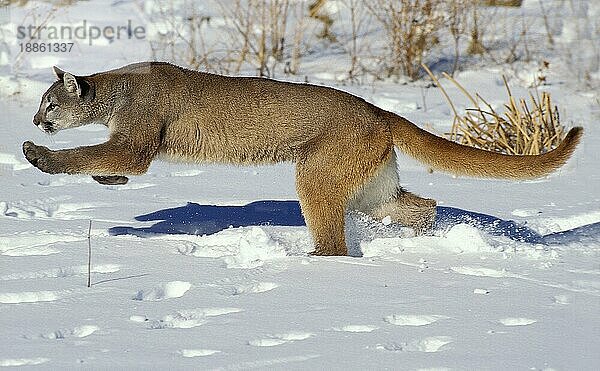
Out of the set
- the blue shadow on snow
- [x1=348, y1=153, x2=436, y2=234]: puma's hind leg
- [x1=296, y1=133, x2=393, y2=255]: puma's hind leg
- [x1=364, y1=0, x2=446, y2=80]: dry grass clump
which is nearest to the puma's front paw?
the blue shadow on snow

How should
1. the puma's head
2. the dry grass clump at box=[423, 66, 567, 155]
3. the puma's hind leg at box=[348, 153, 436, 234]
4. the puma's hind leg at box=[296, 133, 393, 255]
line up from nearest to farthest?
the puma's hind leg at box=[296, 133, 393, 255] < the puma's hind leg at box=[348, 153, 436, 234] < the puma's head < the dry grass clump at box=[423, 66, 567, 155]

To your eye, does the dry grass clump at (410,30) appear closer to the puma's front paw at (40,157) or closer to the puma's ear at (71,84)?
the puma's ear at (71,84)

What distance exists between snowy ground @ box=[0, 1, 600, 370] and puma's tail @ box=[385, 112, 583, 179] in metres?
0.31

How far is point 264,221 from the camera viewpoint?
228 inches

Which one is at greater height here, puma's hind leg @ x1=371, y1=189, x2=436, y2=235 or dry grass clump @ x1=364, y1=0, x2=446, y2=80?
dry grass clump @ x1=364, y1=0, x2=446, y2=80

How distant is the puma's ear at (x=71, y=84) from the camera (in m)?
5.38

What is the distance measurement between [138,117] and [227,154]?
0.52 meters

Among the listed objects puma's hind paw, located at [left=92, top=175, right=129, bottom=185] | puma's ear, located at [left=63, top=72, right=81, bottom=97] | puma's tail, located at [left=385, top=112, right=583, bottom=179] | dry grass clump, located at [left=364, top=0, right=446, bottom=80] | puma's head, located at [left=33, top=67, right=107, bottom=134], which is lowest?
puma's hind paw, located at [left=92, top=175, right=129, bottom=185]

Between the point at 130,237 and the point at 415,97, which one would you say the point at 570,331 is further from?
the point at 415,97

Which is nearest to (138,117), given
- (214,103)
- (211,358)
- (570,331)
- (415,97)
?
(214,103)

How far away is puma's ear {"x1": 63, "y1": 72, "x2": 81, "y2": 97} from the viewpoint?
17.7ft

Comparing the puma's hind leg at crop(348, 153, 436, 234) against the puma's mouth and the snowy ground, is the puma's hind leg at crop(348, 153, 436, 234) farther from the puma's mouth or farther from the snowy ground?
the puma's mouth

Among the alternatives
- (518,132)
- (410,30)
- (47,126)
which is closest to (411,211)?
(518,132)

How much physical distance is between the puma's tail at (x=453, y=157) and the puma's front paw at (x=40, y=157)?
5.84ft
